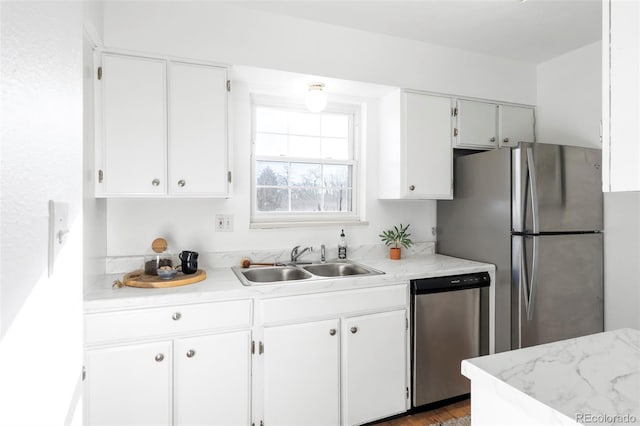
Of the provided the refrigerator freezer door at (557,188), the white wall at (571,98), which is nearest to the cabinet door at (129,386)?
the refrigerator freezer door at (557,188)

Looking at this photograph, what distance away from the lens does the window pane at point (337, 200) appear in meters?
2.85

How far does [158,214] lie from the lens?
7.49 feet

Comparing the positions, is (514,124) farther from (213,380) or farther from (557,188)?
(213,380)

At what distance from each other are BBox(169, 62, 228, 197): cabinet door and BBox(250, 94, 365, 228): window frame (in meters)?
0.45

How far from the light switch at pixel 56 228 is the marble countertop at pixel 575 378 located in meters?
1.00

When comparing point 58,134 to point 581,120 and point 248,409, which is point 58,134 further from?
point 581,120

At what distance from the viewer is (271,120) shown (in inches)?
105

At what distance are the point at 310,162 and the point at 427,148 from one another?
0.89 meters

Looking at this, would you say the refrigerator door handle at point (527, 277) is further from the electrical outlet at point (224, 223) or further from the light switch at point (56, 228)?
the light switch at point (56, 228)

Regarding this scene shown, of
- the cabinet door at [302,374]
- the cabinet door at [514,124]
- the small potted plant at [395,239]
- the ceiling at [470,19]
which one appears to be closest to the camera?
the cabinet door at [302,374]

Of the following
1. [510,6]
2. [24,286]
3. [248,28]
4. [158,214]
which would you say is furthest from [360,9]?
[24,286]

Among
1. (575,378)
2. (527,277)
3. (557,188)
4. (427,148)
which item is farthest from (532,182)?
(575,378)

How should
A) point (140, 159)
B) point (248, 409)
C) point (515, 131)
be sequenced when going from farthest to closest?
point (515, 131), point (140, 159), point (248, 409)

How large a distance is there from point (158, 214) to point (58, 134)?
166 centimetres
